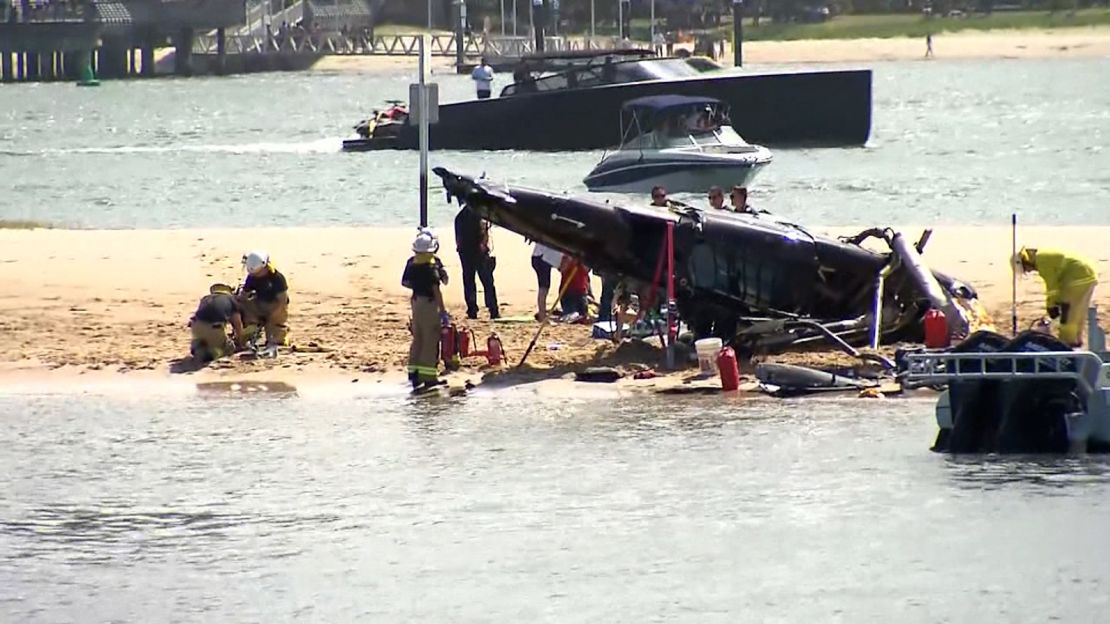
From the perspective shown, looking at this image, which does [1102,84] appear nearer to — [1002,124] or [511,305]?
[1002,124]

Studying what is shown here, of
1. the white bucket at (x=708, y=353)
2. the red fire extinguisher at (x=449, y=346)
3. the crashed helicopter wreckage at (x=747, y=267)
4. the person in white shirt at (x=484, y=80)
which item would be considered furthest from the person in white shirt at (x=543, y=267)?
the person in white shirt at (x=484, y=80)

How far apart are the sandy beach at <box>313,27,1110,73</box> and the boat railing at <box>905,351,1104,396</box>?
97.5 meters

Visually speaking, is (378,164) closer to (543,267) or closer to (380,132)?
(380,132)

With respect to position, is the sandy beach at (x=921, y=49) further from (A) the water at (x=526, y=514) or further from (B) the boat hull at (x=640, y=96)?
(A) the water at (x=526, y=514)

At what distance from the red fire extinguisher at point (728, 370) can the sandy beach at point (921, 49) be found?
9449cm

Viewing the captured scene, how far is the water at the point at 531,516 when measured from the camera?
13.9 meters

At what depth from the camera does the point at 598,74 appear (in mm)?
55844

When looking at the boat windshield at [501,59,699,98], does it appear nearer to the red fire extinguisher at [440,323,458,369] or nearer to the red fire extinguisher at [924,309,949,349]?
the red fire extinguisher at [440,323,458,369]

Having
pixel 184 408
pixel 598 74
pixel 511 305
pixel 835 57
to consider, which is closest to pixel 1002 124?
pixel 598 74

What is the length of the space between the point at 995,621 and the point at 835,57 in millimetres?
104514

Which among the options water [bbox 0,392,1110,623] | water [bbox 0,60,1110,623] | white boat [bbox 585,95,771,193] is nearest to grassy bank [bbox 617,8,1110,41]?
white boat [bbox 585,95,771,193]

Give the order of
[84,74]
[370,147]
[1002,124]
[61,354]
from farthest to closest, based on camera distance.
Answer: [84,74], [1002,124], [370,147], [61,354]

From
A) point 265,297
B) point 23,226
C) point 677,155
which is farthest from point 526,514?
point 677,155

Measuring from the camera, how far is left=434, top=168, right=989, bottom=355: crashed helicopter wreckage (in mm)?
20672
